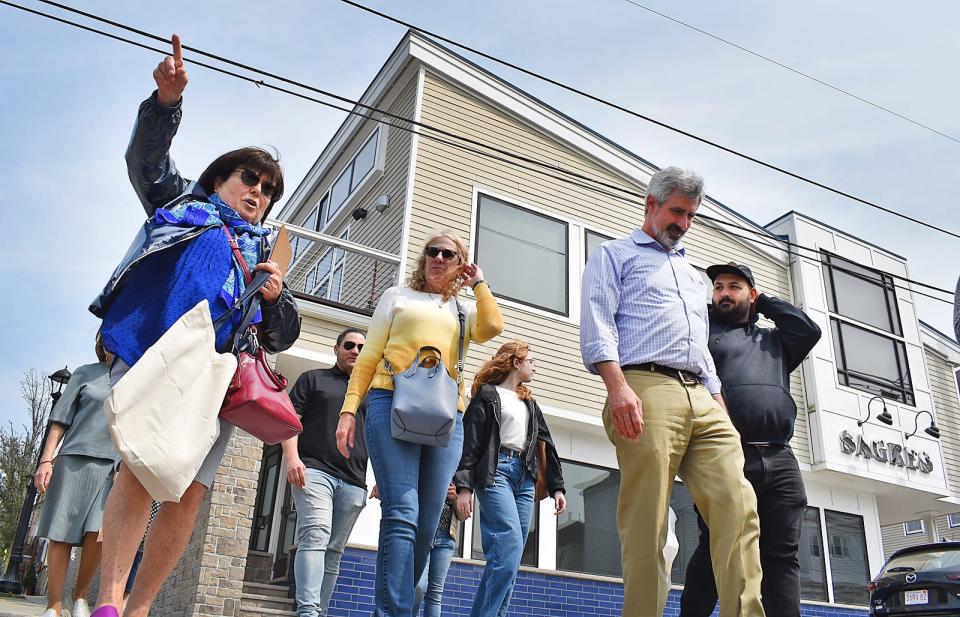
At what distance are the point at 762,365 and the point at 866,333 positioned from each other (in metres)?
12.8

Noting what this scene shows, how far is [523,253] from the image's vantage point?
1164cm

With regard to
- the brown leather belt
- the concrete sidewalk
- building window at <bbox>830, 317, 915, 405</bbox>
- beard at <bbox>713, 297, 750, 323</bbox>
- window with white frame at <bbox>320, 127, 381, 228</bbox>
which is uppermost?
window with white frame at <bbox>320, 127, 381, 228</bbox>

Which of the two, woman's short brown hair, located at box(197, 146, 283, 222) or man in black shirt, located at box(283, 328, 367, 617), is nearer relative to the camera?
woman's short brown hair, located at box(197, 146, 283, 222)

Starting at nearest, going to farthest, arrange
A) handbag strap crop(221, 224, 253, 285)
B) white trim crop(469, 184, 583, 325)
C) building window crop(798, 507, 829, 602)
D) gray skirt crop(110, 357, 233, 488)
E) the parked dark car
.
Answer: gray skirt crop(110, 357, 233, 488) → handbag strap crop(221, 224, 253, 285) → the parked dark car → white trim crop(469, 184, 583, 325) → building window crop(798, 507, 829, 602)

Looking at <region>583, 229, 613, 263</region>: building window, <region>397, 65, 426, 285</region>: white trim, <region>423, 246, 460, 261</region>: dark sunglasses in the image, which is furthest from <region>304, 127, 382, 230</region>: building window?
<region>423, 246, 460, 261</region>: dark sunglasses

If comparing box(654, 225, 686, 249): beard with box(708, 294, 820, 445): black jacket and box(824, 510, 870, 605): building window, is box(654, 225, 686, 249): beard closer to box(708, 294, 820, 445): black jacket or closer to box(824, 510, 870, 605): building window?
box(708, 294, 820, 445): black jacket

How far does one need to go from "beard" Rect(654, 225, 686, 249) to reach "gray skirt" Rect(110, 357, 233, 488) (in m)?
2.14

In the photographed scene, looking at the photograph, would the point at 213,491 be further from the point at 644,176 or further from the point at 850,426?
the point at 850,426

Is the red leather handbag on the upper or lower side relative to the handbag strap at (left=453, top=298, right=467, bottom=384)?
lower

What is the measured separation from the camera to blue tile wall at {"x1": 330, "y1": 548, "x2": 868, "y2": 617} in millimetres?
8148

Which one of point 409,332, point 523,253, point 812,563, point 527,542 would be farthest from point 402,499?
point 812,563

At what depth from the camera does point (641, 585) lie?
2953 millimetres

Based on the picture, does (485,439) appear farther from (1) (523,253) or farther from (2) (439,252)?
(1) (523,253)

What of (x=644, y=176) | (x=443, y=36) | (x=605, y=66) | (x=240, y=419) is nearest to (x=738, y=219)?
(x=644, y=176)
